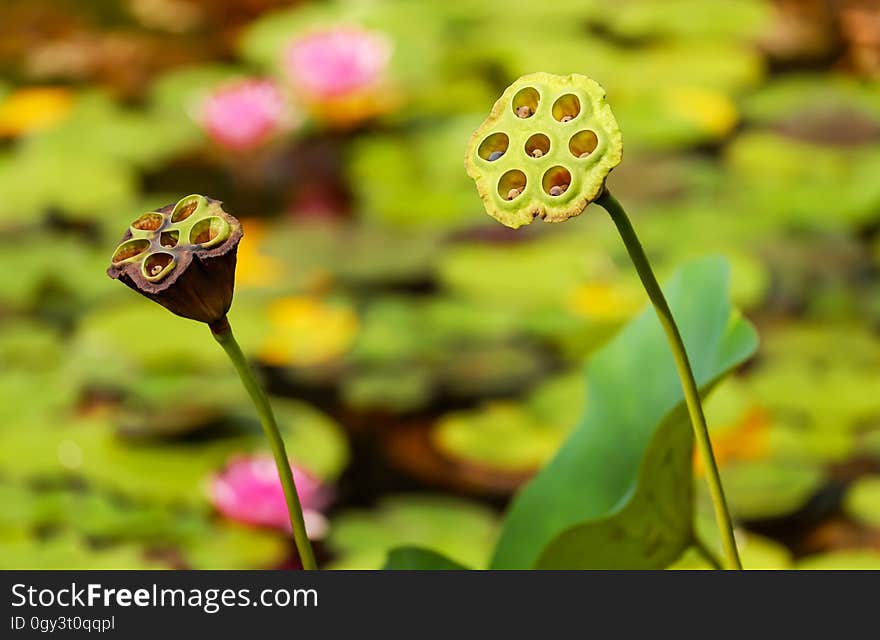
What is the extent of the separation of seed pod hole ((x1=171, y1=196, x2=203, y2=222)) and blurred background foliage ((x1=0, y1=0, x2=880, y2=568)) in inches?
14.1

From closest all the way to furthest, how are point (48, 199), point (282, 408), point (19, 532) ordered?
point (19, 532) < point (282, 408) < point (48, 199)

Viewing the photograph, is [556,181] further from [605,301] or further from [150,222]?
[605,301]

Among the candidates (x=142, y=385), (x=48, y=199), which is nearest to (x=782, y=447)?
(x=142, y=385)

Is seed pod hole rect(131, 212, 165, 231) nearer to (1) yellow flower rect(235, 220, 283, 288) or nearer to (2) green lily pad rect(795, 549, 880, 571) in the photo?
(2) green lily pad rect(795, 549, 880, 571)

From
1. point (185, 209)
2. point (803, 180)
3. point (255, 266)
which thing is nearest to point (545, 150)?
point (185, 209)

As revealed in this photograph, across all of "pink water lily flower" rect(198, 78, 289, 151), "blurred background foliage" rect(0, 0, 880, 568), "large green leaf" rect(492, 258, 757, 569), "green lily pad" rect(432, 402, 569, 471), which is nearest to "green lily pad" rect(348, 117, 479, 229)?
"blurred background foliage" rect(0, 0, 880, 568)

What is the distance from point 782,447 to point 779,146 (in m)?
0.59

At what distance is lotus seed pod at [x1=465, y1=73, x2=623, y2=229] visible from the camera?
1.03ft

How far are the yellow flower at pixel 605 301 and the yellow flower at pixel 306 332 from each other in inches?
9.0

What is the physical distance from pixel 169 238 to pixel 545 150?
0.36 ft
